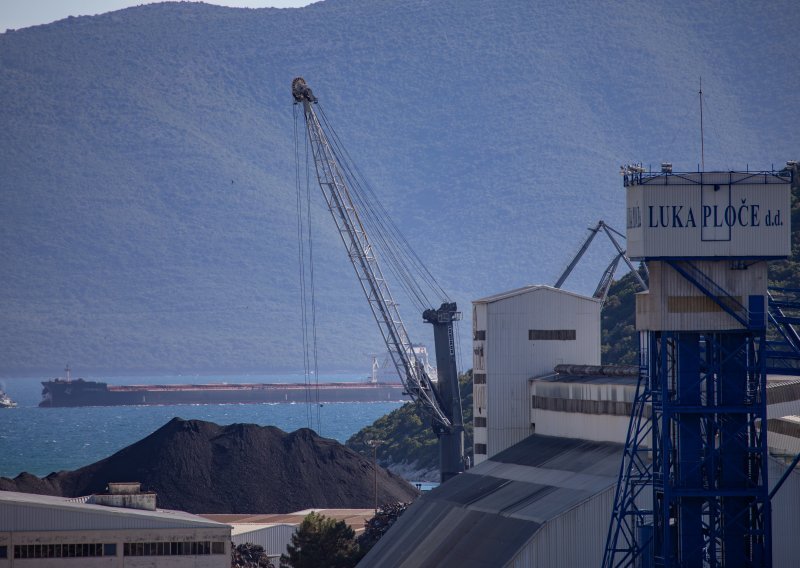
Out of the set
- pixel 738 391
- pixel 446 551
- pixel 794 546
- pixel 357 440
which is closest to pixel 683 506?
pixel 738 391

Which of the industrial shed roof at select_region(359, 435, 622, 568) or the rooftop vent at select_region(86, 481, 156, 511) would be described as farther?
the rooftop vent at select_region(86, 481, 156, 511)

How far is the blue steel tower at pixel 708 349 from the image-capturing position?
4225cm

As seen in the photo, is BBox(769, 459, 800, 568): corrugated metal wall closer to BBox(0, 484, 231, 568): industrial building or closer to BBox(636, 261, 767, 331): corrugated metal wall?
BBox(636, 261, 767, 331): corrugated metal wall

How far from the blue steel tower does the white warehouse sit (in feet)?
86.0

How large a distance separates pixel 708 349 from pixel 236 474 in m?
79.4

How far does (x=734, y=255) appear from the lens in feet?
140

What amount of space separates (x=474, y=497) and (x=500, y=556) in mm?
9220

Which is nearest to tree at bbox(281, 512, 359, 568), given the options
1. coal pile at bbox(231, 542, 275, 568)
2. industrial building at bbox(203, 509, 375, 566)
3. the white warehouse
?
coal pile at bbox(231, 542, 275, 568)

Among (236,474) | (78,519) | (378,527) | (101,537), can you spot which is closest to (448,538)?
(101,537)

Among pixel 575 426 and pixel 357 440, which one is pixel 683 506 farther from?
pixel 357 440

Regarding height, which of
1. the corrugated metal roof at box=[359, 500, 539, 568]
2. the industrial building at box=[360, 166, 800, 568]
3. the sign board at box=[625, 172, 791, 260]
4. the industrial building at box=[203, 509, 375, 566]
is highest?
the sign board at box=[625, 172, 791, 260]

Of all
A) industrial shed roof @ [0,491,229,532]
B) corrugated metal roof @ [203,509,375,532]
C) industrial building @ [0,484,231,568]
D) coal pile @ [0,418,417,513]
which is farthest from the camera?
coal pile @ [0,418,417,513]

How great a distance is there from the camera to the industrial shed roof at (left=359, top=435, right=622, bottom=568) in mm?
51844

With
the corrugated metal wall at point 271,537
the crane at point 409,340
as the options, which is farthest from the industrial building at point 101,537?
the crane at point 409,340
